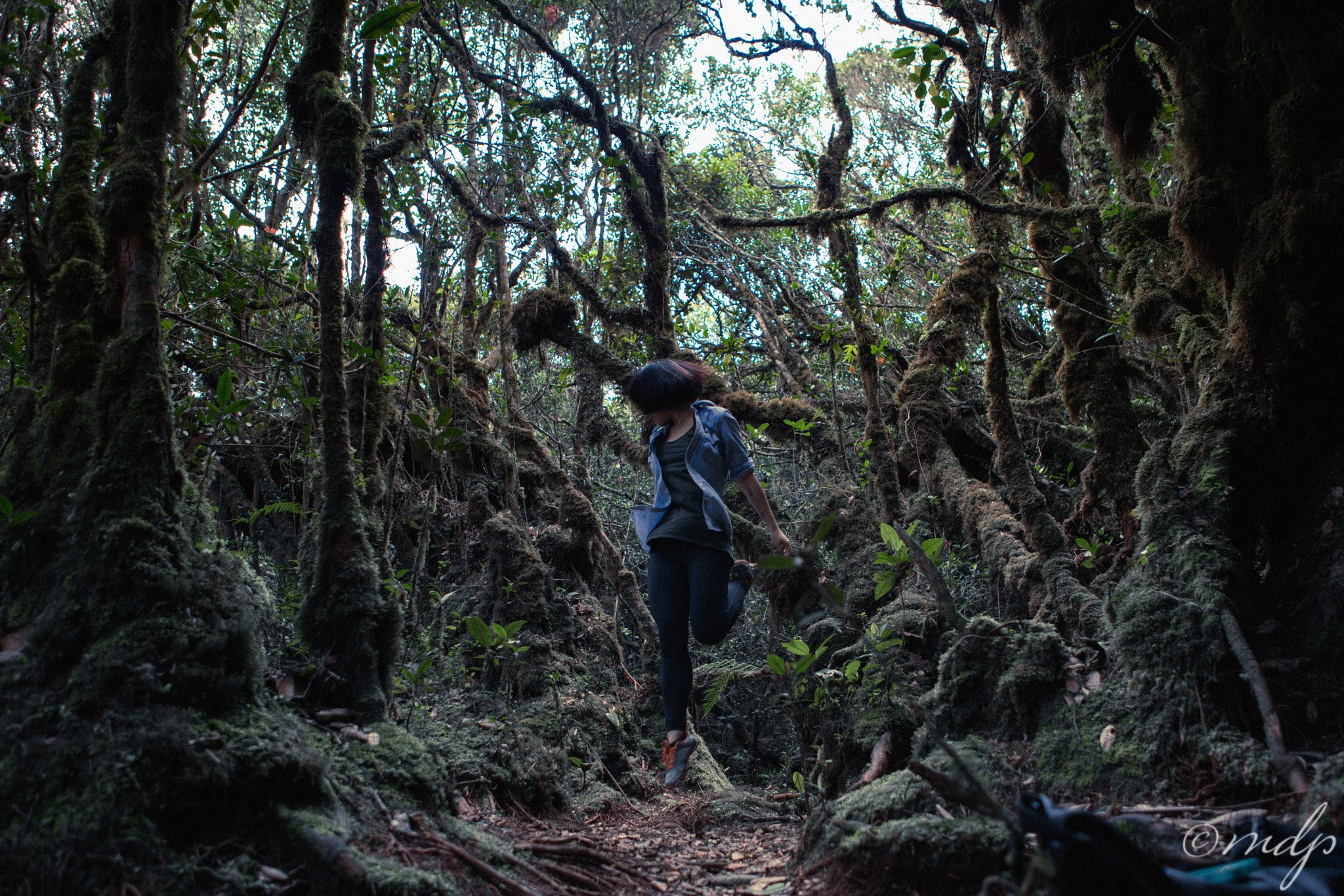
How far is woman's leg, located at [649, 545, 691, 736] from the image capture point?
409 cm

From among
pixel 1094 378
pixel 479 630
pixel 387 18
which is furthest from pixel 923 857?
pixel 387 18

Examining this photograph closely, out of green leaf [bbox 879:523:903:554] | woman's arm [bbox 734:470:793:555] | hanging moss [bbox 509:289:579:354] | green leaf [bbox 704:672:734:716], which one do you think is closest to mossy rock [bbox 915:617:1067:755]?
green leaf [bbox 879:523:903:554]

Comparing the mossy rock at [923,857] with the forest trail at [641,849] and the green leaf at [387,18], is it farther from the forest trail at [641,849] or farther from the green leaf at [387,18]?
the green leaf at [387,18]

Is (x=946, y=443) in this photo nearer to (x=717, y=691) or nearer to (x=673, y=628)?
(x=717, y=691)

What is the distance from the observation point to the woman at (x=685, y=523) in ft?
13.2

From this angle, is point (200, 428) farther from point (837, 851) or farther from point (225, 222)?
point (837, 851)

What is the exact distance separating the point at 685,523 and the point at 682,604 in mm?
483

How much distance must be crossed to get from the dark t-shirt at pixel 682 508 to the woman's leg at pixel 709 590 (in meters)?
0.07

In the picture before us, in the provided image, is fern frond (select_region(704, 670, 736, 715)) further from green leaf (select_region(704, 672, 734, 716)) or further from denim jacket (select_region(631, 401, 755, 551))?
denim jacket (select_region(631, 401, 755, 551))

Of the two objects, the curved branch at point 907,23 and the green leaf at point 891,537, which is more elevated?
the curved branch at point 907,23

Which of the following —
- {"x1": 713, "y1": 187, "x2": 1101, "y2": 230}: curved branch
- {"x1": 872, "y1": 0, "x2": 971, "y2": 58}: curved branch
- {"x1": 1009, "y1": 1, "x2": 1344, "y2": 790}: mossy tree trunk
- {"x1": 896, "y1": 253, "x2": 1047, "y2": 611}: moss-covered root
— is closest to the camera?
{"x1": 1009, "y1": 1, "x2": 1344, "y2": 790}: mossy tree trunk

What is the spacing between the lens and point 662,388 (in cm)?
423

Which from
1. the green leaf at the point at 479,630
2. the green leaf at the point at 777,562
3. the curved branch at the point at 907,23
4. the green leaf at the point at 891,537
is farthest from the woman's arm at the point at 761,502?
the curved branch at the point at 907,23

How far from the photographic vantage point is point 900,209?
31.3ft
